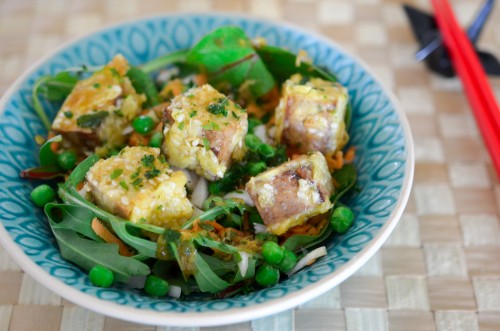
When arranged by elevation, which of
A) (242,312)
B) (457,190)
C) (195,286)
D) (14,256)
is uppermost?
(14,256)

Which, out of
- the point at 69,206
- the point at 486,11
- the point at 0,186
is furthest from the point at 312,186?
the point at 486,11

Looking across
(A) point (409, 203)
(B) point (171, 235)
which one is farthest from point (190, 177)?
(A) point (409, 203)

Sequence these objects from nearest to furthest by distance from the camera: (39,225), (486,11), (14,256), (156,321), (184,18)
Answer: (156,321)
(14,256)
(39,225)
(184,18)
(486,11)

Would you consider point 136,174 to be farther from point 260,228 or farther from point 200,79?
point 200,79

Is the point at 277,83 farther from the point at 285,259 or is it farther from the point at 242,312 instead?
the point at 242,312

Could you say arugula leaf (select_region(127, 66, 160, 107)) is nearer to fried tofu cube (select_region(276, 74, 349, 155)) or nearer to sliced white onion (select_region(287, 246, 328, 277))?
fried tofu cube (select_region(276, 74, 349, 155))

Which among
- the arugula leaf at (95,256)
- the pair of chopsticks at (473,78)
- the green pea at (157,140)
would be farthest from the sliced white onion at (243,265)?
the pair of chopsticks at (473,78)
